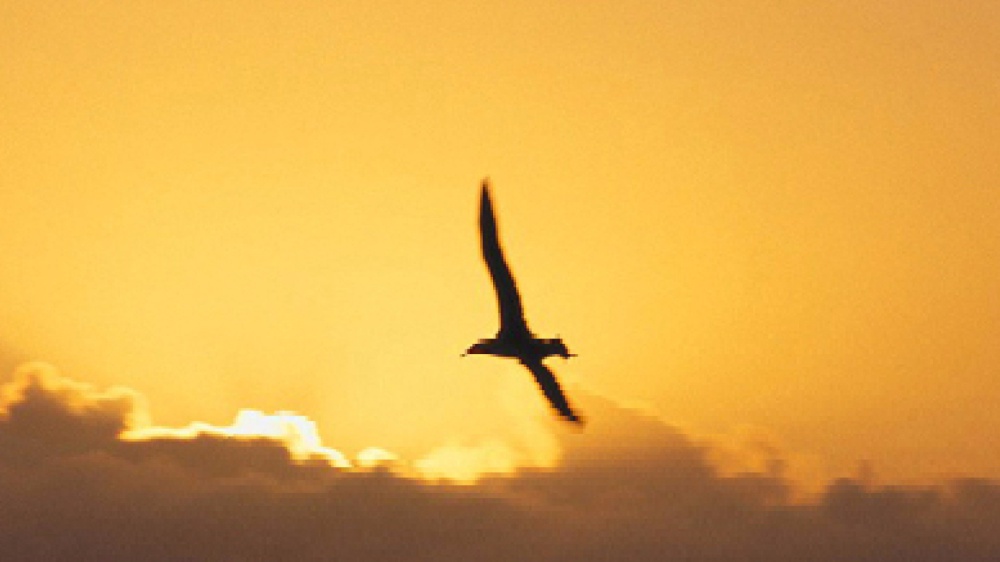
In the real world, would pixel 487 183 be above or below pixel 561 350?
above

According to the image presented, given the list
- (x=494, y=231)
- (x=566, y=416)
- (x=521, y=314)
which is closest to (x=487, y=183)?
(x=494, y=231)

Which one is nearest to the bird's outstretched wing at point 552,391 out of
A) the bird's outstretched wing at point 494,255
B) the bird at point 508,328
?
the bird at point 508,328

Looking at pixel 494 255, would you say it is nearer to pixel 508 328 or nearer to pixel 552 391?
pixel 508 328

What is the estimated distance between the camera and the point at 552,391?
98.0 meters

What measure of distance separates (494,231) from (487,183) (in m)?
2.83

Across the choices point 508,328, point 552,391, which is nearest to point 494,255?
point 508,328

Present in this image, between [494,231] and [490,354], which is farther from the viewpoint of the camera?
[490,354]

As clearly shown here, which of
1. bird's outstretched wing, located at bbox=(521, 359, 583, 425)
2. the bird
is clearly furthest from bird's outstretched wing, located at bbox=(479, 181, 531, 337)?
bird's outstretched wing, located at bbox=(521, 359, 583, 425)

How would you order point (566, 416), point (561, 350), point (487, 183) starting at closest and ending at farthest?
1. point (487, 183)
2. point (561, 350)
3. point (566, 416)

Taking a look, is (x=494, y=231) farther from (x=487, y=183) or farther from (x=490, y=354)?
(x=490, y=354)

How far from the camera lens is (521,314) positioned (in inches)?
3423

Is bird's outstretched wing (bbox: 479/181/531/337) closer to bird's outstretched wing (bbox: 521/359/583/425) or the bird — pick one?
the bird

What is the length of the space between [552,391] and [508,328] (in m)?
10.9

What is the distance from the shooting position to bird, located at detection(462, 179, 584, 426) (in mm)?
82625
